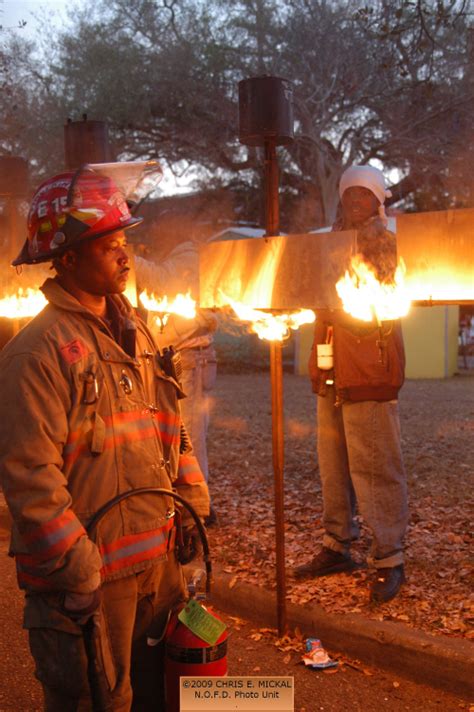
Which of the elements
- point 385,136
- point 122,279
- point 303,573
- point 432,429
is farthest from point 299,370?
point 122,279

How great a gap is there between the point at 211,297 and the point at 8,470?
94.0 inches

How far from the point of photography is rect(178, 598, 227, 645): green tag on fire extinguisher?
279 cm

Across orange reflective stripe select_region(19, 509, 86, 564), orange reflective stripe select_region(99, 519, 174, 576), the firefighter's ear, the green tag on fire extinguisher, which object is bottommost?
the green tag on fire extinguisher

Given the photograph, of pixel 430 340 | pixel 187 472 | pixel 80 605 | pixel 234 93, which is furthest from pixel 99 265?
pixel 234 93

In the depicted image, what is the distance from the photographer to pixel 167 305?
6.13 metres

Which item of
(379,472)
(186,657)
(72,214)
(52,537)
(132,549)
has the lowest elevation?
(186,657)

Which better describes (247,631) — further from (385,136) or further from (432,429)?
(385,136)

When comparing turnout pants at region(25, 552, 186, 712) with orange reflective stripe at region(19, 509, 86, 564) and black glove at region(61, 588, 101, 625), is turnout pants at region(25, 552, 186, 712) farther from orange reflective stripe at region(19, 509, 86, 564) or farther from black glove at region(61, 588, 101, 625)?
orange reflective stripe at region(19, 509, 86, 564)

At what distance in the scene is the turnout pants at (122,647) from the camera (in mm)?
2562

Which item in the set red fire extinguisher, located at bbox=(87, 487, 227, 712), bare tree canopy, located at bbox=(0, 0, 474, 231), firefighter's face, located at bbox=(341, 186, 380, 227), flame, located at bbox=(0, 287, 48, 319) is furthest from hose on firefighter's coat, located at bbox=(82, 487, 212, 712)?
bare tree canopy, located at bbox=(0, 0, 474, 231)

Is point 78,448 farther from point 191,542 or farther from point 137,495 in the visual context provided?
point 191,542

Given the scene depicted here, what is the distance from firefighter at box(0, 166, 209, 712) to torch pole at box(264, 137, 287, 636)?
1.63 metres

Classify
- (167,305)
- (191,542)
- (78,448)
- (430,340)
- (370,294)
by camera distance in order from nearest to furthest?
(78,448) < (191,542) < (370,294) < (167,305) < (430,340)

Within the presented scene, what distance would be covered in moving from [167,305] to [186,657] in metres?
3.62
